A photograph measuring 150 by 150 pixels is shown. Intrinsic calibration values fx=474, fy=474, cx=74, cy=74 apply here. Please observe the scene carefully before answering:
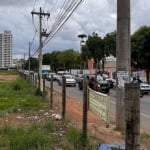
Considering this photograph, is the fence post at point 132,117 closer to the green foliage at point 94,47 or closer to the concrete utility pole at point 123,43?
the concrete utility pole at point 123,43

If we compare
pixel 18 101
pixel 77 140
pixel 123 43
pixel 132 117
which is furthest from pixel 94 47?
pixel 132 117

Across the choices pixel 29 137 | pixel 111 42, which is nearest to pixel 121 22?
pixel 29 137

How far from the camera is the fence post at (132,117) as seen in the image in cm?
584

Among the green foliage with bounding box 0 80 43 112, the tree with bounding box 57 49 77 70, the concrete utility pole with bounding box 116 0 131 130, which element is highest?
the tree with bounding box 57 49 77 70

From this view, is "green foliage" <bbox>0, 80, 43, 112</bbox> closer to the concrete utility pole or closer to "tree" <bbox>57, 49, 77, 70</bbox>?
the concrete utility pole

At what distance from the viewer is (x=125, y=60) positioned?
14664 millimetres

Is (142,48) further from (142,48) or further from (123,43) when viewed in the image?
(123,43)

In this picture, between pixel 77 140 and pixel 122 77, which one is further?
pixel 122 77

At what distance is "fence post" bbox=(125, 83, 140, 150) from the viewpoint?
5844 millimetres

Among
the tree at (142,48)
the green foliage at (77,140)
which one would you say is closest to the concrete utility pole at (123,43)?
the green foliage at (77,140)

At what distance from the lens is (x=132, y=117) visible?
233 inches

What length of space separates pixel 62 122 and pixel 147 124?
150 inches

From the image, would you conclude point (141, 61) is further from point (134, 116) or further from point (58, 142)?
point (134, 116)

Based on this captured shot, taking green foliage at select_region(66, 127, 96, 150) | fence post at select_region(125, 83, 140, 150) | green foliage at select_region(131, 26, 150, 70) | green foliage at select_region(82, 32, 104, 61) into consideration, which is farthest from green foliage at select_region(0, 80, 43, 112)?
green foliage at select_region(82, 32, 104, 61)
